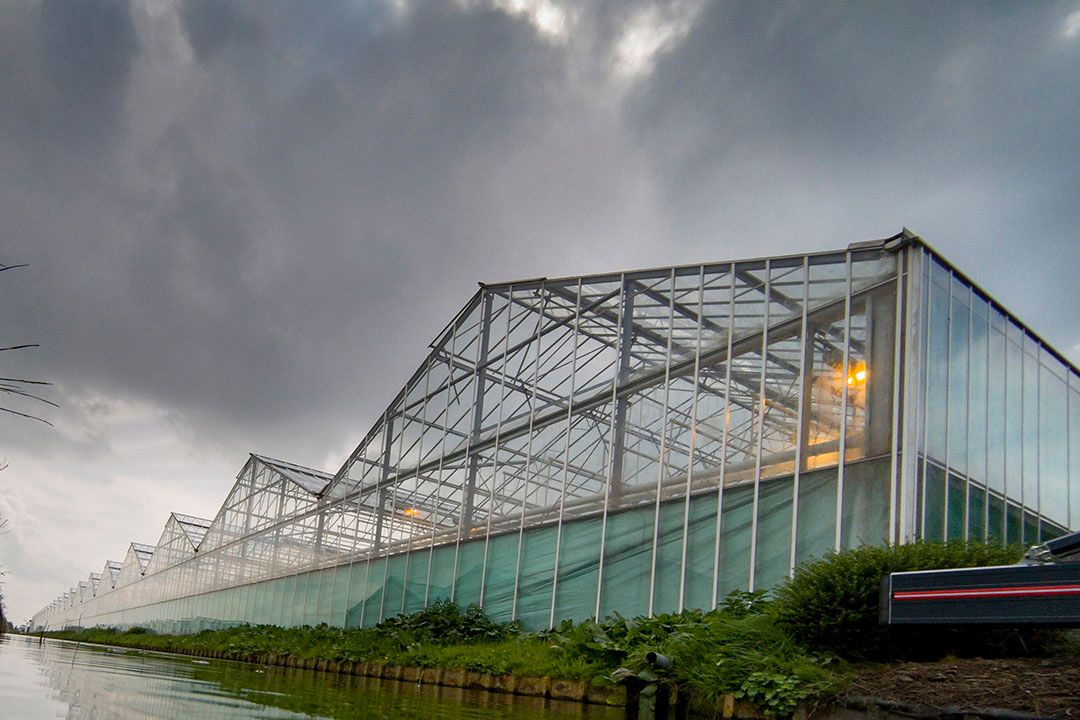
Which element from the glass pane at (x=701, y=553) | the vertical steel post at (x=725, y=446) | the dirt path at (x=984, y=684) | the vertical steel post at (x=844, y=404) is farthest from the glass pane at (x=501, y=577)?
the dirt path at (x=984, y=684)

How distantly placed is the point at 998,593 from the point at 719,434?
718cm

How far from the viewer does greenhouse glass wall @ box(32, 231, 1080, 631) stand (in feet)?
43.3

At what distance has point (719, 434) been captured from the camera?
1457 centimetres

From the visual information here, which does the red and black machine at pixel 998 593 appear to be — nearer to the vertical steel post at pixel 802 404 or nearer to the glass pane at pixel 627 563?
the vertical steel post at pixel 802 404

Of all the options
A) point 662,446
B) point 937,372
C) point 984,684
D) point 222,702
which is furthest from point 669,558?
point 222,702

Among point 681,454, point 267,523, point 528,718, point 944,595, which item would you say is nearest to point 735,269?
point 681,454

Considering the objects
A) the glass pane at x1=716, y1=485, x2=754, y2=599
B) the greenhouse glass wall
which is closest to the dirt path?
the greenhouse glass wall

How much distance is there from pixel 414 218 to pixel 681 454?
10535 millimetres

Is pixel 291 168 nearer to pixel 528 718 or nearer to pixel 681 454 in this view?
pixel 681 454

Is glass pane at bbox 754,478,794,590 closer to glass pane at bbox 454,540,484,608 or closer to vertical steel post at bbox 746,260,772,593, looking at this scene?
vertical steel post at bbox 746,260,772,593

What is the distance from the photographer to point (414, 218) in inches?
901

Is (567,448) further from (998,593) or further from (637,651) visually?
(998,593)

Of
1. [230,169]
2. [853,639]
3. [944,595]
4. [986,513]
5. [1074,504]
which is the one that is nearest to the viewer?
[944,595]

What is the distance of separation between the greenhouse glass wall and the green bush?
64.9 inches
